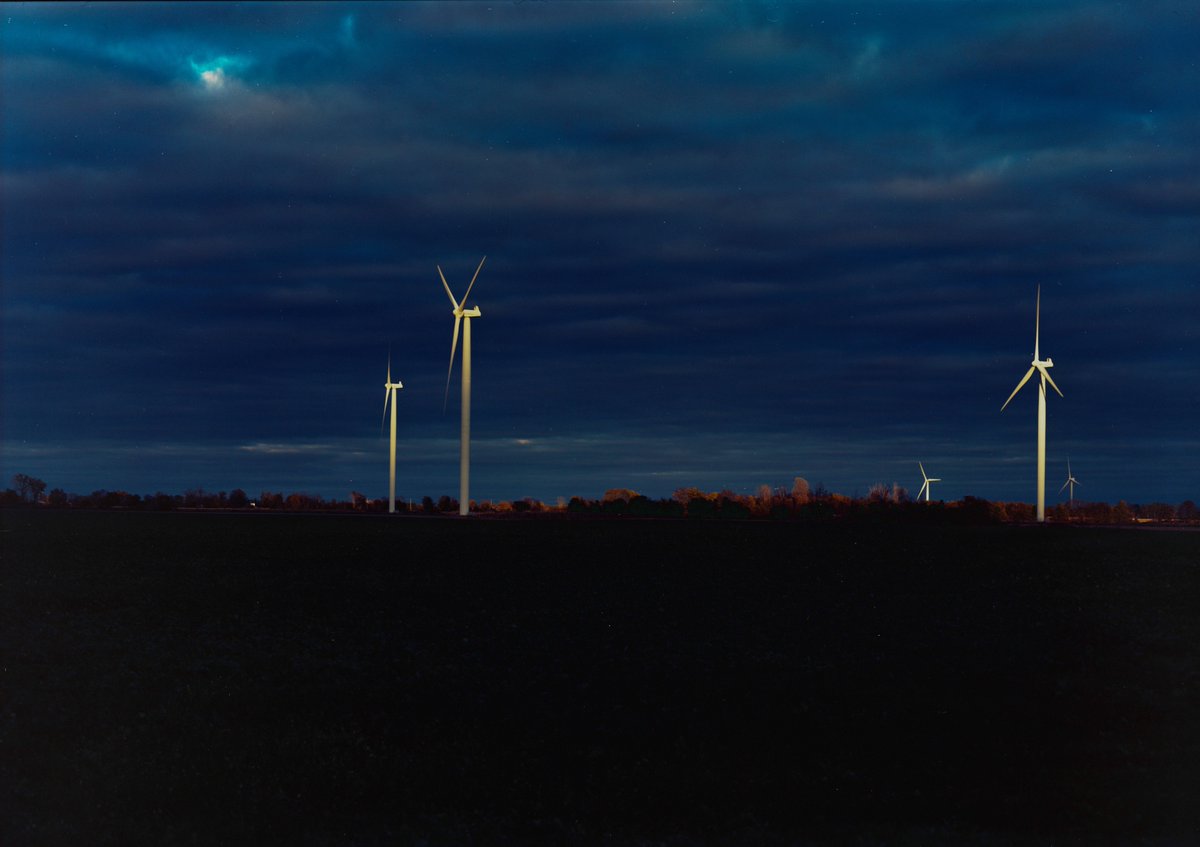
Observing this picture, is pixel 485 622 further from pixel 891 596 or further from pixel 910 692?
pixel 891 596

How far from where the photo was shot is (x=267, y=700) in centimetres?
1712

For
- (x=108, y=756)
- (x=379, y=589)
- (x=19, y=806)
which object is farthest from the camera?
(x=379, y=589)

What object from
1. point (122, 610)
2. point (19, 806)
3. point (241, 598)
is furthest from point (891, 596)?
point (19, 806)

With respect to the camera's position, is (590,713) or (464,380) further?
(464,380)

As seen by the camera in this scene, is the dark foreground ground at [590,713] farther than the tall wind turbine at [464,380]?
No

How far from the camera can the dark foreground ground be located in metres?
14.2

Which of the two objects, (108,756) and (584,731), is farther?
(584,731)

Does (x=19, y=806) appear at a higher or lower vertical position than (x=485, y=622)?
lower

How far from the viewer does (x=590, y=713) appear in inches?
668

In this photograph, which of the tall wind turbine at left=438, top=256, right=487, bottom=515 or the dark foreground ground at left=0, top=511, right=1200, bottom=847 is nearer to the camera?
the dark foreground ground at left=0, top=511, right=1200, bottom=847

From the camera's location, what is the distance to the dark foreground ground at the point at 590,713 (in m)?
14.2

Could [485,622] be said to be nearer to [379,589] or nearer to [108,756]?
[379,589]

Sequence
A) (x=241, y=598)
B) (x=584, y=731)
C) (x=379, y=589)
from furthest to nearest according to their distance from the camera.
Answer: (x=379, y=589) < (x=241, y=598) < (x=584, y=731)

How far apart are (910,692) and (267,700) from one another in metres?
10.4
